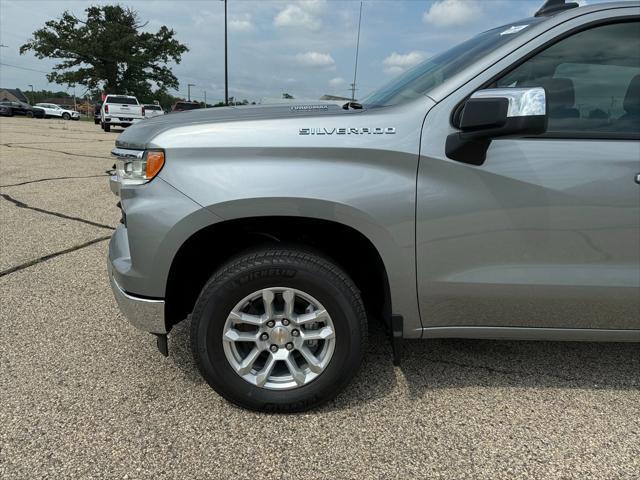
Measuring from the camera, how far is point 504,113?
186cm

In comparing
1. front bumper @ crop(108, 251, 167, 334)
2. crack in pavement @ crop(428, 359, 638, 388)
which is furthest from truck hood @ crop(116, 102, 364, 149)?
crack in pavement @ crop(428, 359, 638, 388)

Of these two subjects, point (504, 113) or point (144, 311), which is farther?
point (144, 311)

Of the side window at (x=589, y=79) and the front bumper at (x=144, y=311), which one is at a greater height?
the side window at (x=589, y=79)

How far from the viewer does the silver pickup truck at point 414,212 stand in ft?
6.86

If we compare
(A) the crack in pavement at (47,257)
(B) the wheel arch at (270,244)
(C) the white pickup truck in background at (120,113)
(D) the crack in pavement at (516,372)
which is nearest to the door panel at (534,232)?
(B) the wheel arch at (270,244)

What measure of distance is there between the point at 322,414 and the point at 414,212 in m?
1.05

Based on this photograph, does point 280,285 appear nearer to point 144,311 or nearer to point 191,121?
point 144,311

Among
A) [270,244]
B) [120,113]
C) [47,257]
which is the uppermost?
[120,113]

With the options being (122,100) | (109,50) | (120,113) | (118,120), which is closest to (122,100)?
(122,100)

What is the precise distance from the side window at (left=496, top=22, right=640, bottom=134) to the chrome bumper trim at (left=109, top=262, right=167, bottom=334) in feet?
5.95

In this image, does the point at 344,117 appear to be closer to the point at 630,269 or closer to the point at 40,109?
the point at 630,269

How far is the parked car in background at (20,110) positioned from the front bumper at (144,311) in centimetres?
4853

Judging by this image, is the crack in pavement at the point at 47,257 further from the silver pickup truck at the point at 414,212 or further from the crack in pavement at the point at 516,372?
the crack in pavement at the point at 516,372

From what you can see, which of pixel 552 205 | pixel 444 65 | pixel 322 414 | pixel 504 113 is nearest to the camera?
pixel 504 113
